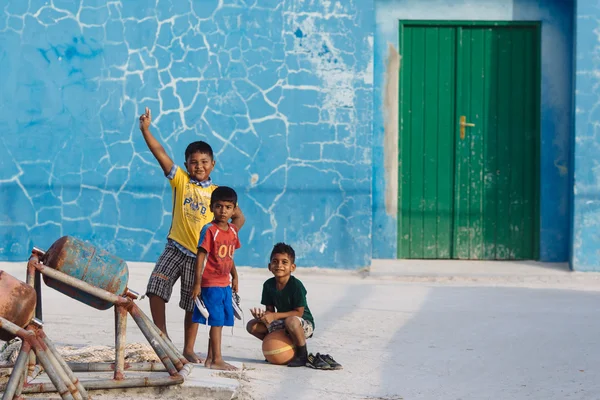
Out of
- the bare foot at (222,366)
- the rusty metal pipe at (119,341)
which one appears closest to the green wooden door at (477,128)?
the bare foot at (222,366)

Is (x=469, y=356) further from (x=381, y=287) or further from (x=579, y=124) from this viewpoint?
(x=579, y=124)

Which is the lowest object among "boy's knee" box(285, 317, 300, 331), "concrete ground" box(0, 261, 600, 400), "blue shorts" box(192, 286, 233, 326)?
"concrete ground" box(0, 261, 600, 400)

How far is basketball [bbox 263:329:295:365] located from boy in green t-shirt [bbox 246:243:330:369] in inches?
1.3

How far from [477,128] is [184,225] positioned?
16.4ft

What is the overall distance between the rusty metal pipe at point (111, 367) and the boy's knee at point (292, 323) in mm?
845

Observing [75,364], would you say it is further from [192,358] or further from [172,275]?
[172,275]

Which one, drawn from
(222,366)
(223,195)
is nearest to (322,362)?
(222,366)

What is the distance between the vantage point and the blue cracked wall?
985 centimetres

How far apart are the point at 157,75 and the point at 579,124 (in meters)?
4.17

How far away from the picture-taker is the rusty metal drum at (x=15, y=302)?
4.49 m

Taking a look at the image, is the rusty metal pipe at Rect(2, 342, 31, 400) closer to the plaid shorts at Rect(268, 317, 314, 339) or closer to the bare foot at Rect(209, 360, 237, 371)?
the bare foot at Rect(209, 360, 237, 371)

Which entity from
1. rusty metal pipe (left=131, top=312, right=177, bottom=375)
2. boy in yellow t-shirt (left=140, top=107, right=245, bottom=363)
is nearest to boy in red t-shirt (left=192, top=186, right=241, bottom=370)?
boy in yellow t-shirt (left=140, top=107, right=245, bottom=363)

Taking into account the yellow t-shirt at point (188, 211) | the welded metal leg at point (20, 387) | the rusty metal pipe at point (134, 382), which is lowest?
the rusty metal pipe at point (134, 382)

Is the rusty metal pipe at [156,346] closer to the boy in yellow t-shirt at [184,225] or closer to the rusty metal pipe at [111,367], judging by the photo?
the rusty metal pipe at [111,367]
